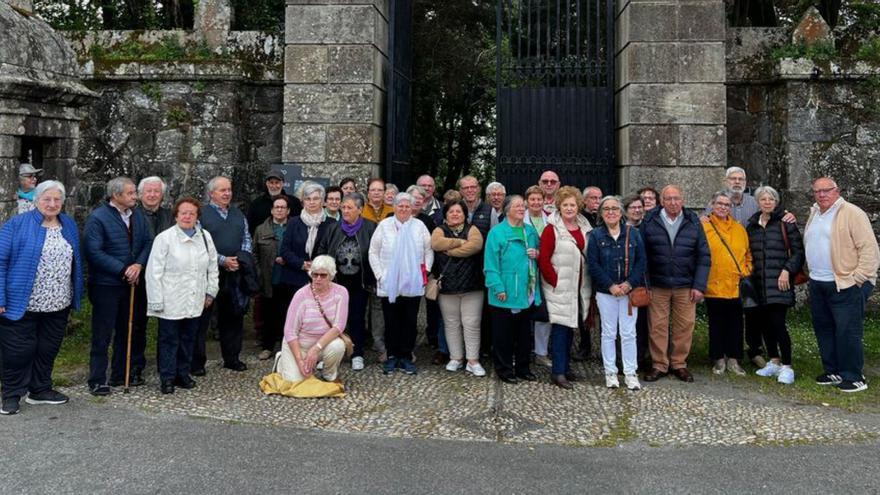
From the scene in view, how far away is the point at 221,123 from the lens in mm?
8414

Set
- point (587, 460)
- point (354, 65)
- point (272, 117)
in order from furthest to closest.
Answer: point (272, 117) → point (354, 65) → point (587, 460)

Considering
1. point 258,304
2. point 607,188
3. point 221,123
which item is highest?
point 221,123

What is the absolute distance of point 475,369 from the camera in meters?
5.98

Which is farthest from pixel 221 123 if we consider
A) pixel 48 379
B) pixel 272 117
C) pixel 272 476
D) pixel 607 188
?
pixel 272 476

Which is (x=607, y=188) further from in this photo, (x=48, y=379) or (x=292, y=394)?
(x=48, y=379)

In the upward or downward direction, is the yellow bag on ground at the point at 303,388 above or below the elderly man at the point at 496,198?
below

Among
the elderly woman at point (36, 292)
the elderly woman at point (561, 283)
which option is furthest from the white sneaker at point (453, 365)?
the elderly woman at point (36, 292)

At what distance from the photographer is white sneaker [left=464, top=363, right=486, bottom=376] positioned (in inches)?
233

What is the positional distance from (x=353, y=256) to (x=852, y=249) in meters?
4.14

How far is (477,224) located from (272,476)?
10.3ft

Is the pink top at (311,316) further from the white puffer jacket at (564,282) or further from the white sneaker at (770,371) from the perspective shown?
the white sneaker at (770,371)

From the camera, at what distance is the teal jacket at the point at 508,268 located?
570 cm

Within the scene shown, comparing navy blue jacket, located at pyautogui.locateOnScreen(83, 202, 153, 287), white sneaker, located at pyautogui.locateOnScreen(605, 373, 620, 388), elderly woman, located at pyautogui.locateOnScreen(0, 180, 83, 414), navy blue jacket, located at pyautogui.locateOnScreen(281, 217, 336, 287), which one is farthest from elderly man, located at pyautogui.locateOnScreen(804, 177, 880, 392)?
elderly woman, located at pyautogui.locateOnScreen(0, 180, 83, 414)

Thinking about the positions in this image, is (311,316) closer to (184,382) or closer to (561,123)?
(184,382)
